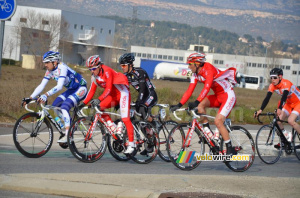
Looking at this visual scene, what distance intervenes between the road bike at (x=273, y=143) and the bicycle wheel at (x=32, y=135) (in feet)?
14.8

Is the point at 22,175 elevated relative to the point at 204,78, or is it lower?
lower

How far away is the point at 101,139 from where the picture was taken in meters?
9.95

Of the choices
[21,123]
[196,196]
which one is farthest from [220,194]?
[21,123]

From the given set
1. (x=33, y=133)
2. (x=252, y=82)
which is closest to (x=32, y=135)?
(x=33, y=133)

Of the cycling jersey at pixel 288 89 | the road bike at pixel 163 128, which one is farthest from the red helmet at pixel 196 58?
the cycling jersey at pixel 288 89

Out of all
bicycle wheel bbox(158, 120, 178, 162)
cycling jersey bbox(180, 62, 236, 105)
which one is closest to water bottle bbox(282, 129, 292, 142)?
cycling jersey bbox(180, 62, 236, 105)

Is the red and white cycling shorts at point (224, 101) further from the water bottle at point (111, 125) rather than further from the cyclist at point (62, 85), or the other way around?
the cyclist at point (62, 85)

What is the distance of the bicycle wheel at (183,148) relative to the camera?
970cm

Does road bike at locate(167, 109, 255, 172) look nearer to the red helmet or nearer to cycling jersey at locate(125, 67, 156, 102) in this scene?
the red helmet

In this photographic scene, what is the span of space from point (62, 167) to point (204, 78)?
3060 mm

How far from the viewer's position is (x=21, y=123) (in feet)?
31.6

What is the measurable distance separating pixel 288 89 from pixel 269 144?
129 cm

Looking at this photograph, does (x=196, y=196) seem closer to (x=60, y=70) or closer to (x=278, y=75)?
(x=60, y=70)

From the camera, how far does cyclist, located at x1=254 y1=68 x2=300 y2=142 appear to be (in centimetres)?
1183
